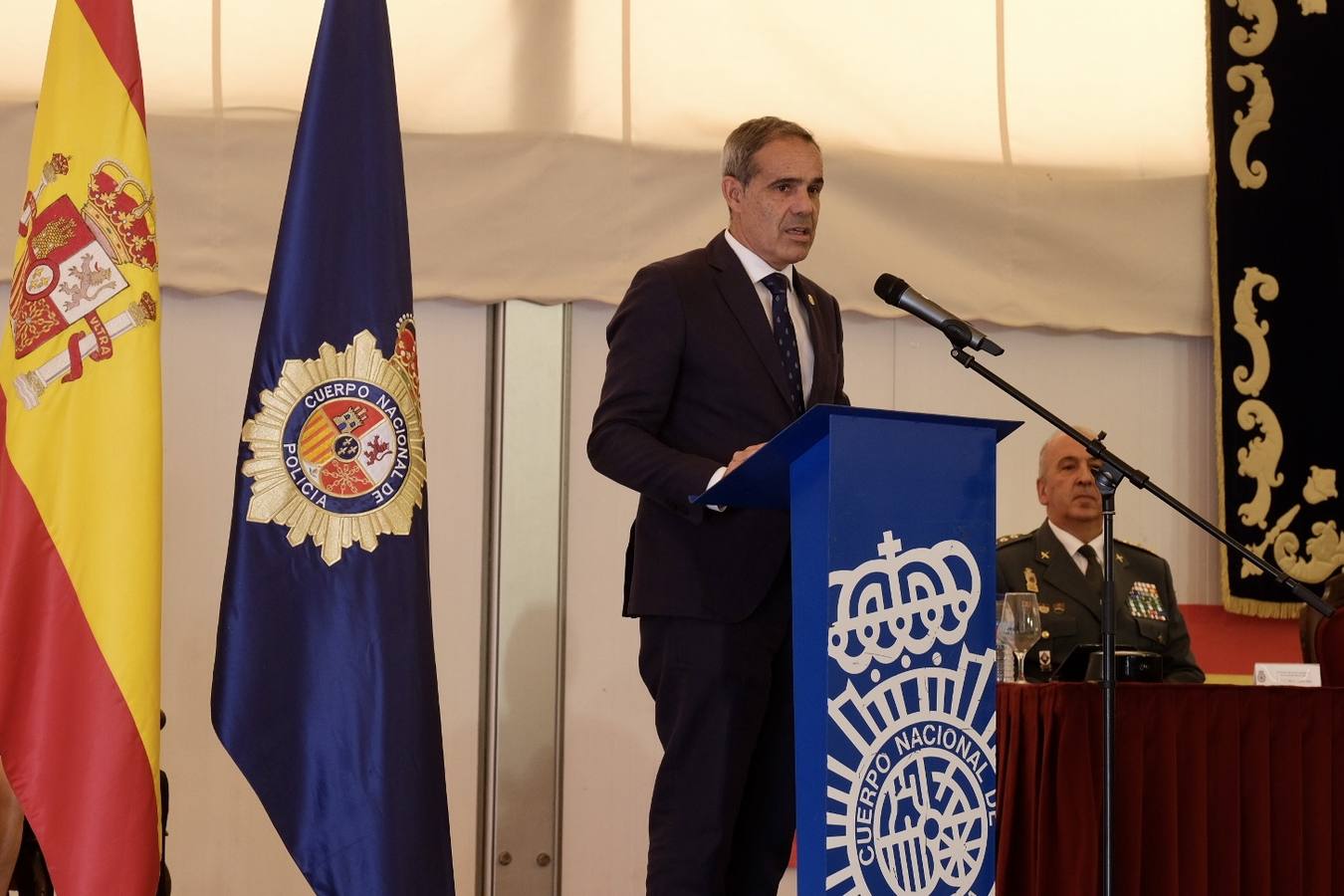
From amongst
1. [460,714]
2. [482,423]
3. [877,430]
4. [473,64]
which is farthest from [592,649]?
[877,430]

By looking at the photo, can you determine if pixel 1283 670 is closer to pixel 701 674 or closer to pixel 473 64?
pixel 701 674

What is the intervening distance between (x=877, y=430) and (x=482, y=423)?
2.18 m

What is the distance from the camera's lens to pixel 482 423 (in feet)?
13.4

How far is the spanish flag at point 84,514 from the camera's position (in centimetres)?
240

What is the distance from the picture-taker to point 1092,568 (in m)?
4.23

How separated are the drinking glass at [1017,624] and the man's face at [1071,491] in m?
1.00

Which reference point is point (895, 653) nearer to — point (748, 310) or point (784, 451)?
point (784, 451)

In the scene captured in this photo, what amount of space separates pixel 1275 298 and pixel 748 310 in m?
2.54

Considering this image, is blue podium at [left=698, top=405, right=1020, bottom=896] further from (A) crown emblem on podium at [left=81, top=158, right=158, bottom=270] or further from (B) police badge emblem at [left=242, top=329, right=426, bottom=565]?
(A) crown emblem on podium at [left=81, top=158, right=158, bottom=270]

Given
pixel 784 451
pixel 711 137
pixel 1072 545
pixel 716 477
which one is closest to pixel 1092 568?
pixel 1072 545

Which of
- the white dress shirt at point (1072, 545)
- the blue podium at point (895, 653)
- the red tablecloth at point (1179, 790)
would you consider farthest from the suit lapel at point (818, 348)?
the white dress shirt at point (1072, 545)

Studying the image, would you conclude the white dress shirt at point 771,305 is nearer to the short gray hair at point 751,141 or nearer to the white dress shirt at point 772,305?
the white dress shirt at point 772,305

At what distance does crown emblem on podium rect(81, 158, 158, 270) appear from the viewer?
8.38 feet

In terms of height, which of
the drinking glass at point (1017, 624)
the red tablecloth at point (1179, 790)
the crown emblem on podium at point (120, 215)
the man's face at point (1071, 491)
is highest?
the crown emblem on podium at point (120, 215)
